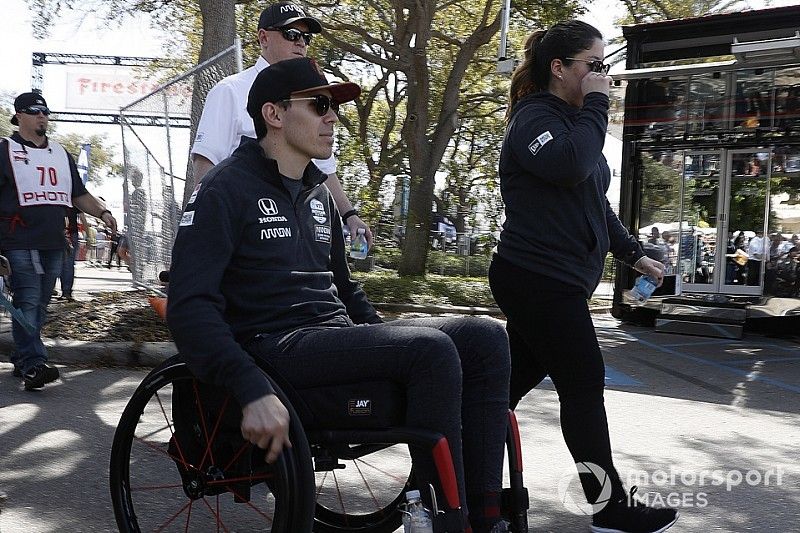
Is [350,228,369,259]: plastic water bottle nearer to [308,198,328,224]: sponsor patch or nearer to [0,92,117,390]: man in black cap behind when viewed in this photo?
[308,198,328,224]: sponsor patch

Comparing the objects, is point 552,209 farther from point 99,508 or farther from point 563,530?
point 99,508

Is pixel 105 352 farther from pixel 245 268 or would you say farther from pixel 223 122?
pixel 245 268

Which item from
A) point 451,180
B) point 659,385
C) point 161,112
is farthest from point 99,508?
point 451,180

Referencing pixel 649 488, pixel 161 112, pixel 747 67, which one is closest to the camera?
pixel 649 488

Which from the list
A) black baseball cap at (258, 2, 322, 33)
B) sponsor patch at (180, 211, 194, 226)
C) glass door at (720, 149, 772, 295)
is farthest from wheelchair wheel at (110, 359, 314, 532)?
glass door at (720, 149, 772, 295)

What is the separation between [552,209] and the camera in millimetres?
3318

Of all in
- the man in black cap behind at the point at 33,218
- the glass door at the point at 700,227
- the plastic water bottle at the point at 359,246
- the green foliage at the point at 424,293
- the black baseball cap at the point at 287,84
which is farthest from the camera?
the green foliage at the point at 424,293

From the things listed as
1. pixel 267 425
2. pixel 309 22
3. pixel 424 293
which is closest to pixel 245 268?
Answer: pixel 267 425

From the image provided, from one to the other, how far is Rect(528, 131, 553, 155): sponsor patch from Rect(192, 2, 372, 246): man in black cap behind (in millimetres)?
1116

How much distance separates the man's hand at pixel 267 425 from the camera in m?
2.34

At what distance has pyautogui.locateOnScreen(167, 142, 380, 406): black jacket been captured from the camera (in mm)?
2510

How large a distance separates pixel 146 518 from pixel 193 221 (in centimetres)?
107

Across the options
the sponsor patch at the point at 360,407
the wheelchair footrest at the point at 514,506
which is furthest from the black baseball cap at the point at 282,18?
the wheelchair footrest at the point at 514,506

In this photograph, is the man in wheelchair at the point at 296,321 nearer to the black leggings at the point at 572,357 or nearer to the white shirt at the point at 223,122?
the black leggings at the point at 572,357
